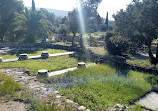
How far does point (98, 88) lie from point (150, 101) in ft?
7.34

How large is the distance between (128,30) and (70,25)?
32.1 feet

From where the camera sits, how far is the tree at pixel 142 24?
9992 mm

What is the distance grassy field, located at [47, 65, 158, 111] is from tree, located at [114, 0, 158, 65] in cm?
371

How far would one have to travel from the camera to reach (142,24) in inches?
424

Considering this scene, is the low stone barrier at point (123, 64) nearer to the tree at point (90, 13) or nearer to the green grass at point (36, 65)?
the green grass at point (36, 65)

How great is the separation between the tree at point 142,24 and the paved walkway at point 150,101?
5.36 metres

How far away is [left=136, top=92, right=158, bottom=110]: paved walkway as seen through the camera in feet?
19.3

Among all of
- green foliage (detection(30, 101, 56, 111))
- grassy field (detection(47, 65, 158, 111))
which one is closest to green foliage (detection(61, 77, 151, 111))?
grassy field (detection(47, 65, 158, 111))

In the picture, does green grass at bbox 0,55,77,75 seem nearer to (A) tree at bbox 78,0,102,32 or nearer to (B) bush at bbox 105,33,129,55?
(B) bush at bbox 105,33,129,55

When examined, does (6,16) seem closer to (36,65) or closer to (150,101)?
(36,65)

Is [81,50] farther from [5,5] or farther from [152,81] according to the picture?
[5,5]

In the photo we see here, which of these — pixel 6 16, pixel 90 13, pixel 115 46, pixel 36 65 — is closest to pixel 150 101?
pixel 36 65

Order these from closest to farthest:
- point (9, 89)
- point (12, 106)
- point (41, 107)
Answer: point (41, 107) < point (12, 106) < point (9, 89)

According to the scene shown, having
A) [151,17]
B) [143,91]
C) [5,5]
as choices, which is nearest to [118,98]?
[143,91]
